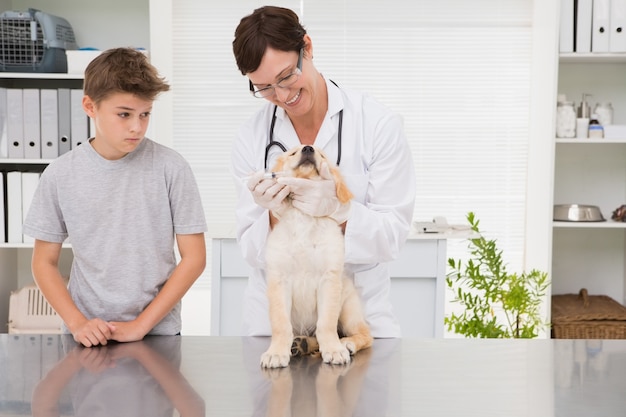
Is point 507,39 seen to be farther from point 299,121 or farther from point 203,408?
point 203,408

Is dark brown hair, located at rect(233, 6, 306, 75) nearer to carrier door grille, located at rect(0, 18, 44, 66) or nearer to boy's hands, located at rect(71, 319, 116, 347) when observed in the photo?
boy's hands, located at rect(71, 319, 116, 347)

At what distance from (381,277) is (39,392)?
79 centimetres

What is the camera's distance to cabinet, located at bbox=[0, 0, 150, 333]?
365cm

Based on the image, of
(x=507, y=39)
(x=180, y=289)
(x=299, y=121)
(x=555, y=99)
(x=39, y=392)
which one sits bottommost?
(x=39, y=392)

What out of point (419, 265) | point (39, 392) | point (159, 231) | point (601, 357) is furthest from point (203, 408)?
point (419, 265)

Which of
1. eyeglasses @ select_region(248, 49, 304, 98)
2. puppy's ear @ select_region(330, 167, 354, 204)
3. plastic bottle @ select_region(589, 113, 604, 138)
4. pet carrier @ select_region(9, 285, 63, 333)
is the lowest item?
pet carrier @ select_region(9, 285, 63, 333)

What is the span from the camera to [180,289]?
161 cm

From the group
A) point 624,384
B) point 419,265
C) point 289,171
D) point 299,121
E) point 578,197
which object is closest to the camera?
point 624,384

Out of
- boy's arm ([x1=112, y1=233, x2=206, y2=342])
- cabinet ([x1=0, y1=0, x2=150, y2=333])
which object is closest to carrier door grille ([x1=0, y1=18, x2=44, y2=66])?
cabinet ([x1=0, y1=0, x2=150, y2=333])

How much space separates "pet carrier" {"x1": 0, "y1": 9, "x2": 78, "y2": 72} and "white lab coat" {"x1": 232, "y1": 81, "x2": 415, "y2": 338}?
214cm

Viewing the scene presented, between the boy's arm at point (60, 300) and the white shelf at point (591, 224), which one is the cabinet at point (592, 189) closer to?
the white shelf at point (591, 224)

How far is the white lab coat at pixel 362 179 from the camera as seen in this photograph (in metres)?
1.47

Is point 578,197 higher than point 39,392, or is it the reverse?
point 578,197

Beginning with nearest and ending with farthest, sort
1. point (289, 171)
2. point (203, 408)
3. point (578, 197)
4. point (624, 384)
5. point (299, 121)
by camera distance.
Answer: point (203, 408), point (624, 384), point (289, 171), point (299, 121), point (578, 197)
